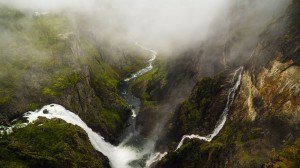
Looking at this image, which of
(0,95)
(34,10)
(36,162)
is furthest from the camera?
(34,10)

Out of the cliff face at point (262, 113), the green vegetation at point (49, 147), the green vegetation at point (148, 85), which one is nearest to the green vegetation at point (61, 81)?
the green vegetation at point (49, 147)

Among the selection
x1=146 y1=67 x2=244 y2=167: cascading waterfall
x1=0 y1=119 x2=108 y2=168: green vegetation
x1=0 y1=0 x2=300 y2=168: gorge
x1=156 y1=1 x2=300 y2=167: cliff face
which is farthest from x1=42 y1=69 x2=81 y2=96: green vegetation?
x1=156 y1=1 x2=300 y2=167: cliff face

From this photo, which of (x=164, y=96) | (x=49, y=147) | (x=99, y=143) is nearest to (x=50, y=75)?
(x=99, y=143)

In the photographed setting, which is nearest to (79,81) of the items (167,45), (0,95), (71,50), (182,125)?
(71,50)

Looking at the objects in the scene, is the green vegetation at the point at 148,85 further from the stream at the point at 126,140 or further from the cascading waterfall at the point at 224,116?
the cascading waterfall at the point at 224,116

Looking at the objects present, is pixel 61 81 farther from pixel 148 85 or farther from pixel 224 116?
pixel 148 85

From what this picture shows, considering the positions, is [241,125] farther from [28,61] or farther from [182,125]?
[28,61]

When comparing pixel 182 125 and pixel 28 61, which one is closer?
pixel 182 125

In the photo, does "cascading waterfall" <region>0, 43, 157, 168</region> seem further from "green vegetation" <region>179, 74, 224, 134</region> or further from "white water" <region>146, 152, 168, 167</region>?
"green vegetation" <region>179, 74, 224, 134</region>
